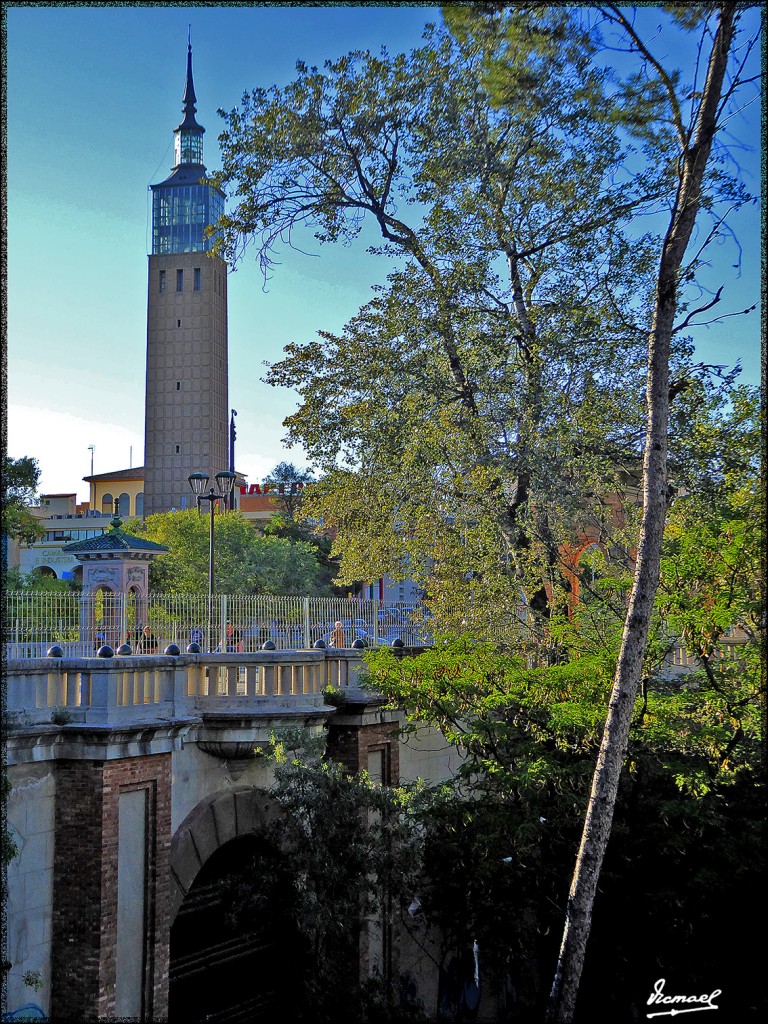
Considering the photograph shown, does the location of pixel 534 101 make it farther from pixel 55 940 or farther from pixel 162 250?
pixel 162 250

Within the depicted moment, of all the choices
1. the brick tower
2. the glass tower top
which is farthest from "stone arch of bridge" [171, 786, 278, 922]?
the glass tower top

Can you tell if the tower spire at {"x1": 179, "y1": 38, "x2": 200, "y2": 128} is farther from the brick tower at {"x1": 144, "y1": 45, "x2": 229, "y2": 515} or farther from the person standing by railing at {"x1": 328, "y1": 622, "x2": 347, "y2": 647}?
the person standing by railing at {"x1": 328, "y1": 622, "x2": 347, "y2": 647}

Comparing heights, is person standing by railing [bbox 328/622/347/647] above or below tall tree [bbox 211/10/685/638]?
below

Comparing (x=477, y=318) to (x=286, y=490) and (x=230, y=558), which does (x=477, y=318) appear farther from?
(x=286, y=490)

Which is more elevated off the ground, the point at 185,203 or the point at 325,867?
the point at 185,203

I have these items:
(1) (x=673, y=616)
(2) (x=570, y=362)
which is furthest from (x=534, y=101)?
(1) (x=673, y=616)

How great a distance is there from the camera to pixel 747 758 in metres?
12.2

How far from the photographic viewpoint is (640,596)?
33.6 ft

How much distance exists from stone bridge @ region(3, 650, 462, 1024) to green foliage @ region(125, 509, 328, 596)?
1203 inches

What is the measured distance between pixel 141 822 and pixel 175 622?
9.26ft

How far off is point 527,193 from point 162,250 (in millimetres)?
75880

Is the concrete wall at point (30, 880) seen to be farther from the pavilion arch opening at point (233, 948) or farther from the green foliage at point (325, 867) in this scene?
the green foliage at point (325, 867)

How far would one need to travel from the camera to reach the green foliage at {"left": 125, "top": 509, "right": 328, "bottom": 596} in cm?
4484

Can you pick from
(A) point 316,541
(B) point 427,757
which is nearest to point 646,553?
(B) point 427,757
